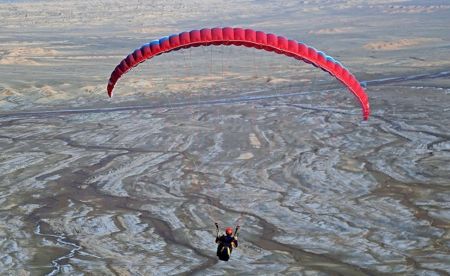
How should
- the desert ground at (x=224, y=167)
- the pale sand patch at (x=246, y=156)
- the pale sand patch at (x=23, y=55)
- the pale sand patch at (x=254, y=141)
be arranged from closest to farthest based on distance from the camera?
the desert ground at (x=224, y=167), the pale sand patch at (x=246, y=156), the pale sand patch at (x=254, y=141), the pale sand patch at (x=23, y=55)

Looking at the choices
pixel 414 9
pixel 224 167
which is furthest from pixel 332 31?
pixel 224 167

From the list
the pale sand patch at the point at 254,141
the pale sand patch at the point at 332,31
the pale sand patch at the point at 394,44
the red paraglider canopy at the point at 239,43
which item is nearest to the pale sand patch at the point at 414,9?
the pale sand patch at the point at 332,31

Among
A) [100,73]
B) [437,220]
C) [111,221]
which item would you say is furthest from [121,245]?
[100,73]

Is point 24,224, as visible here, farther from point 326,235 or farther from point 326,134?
point 326,134

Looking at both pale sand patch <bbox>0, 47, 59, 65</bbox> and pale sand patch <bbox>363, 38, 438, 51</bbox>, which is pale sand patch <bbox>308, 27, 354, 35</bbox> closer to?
pale sand patch <bbox>363, 38, 438, 51</bbox>

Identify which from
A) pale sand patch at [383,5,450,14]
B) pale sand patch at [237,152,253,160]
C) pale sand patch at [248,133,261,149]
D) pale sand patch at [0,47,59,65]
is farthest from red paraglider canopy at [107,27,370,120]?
pale sand patch at [383,5,450,14]

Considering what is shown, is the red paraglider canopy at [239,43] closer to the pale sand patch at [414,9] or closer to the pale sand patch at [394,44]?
the pale sand patch at [394,44]
